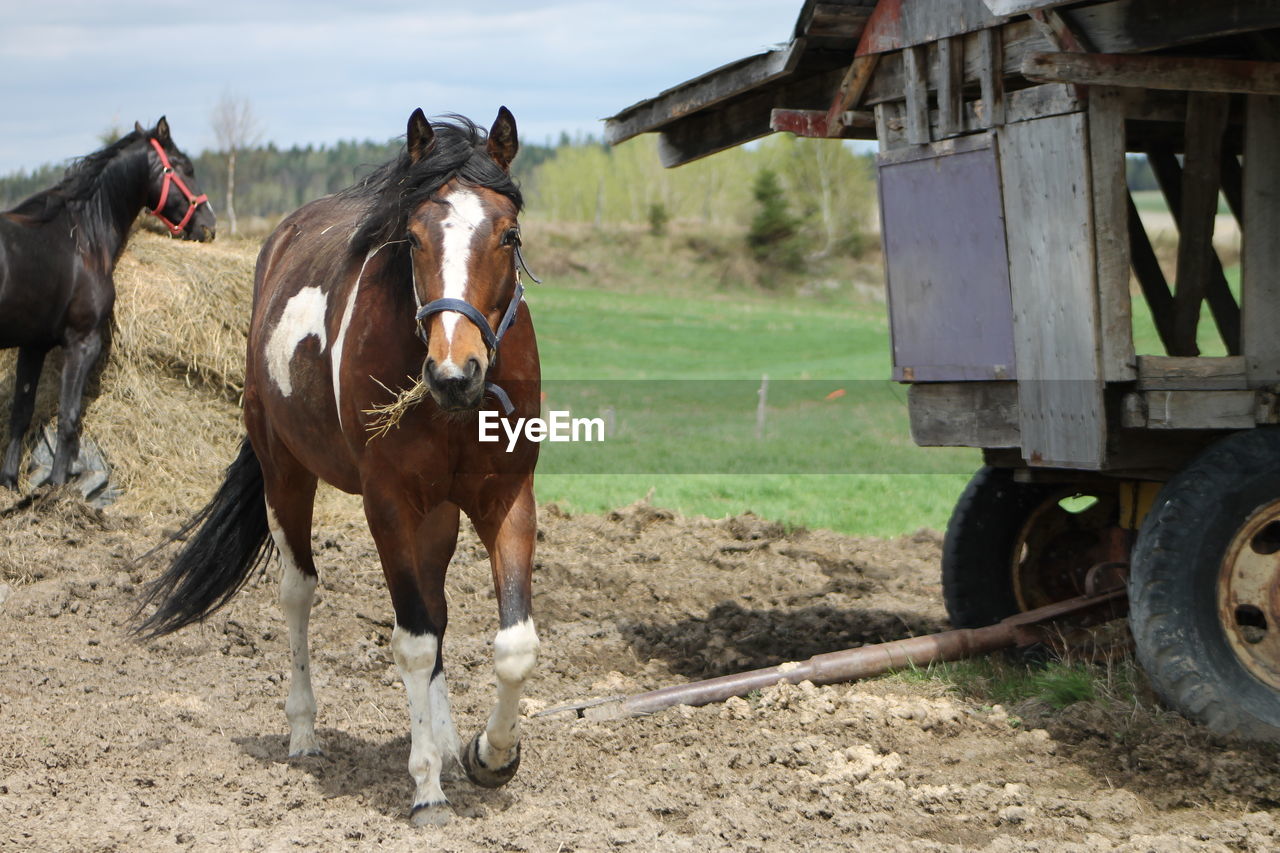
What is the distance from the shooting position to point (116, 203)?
34.3 ft

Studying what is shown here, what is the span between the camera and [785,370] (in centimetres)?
3222

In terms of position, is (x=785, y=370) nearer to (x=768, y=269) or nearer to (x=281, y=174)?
(x=768, y=269)

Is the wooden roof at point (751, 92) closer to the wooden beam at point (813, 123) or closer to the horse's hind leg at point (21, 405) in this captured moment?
the wooden beam at point (813, 123)

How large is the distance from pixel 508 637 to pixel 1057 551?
3375 millimetres

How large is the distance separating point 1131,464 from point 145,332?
803 centimetres

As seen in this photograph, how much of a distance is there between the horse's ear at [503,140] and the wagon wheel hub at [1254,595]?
288 cm

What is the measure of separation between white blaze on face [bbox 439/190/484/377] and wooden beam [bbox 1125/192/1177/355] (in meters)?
3.54

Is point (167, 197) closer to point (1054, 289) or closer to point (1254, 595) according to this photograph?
point (1054, 289)

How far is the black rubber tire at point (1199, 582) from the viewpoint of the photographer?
172 inches

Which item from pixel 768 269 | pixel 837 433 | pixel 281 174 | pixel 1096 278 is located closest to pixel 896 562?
pixel 1096 278

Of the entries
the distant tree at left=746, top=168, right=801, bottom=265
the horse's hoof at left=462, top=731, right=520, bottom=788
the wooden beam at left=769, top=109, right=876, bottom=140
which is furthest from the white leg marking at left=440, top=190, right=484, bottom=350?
the distant tree at left=746, top=168, right=801, bottom=265

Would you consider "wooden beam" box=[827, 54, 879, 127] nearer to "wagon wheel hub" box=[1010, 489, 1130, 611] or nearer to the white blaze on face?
"wagon wheel hub" box=[1010, 489, 1130, 611]

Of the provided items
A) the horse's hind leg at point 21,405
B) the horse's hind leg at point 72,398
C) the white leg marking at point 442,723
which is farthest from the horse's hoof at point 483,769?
the horse's hind leg at point 21,405

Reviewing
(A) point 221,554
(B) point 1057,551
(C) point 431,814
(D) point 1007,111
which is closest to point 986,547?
(B) point 1057,551
